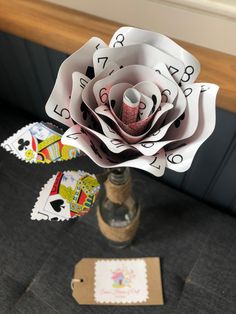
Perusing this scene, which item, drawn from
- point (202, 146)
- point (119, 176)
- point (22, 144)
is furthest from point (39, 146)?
point (202, 146)

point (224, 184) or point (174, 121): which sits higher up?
point (174, 121)

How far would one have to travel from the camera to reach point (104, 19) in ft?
2.15

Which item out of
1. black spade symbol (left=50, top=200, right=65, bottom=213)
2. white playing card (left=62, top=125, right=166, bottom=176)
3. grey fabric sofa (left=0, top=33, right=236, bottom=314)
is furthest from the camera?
grey fabric sofa (left=0, top=33, right=236, bottom=314)

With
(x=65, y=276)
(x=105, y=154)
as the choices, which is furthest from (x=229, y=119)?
→ (x=65, y=276)

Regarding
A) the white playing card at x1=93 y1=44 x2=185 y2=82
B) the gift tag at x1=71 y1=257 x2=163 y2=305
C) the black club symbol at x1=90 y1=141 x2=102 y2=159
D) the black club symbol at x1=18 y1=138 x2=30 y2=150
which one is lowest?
the gift tag at x1=71 y1=257 x2=163 y2=305

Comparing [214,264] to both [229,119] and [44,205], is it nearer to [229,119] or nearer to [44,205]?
[229,119]

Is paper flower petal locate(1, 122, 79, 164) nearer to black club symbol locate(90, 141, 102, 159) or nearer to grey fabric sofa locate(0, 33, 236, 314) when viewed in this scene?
black club symbol locate(90, 141, 102, 159)

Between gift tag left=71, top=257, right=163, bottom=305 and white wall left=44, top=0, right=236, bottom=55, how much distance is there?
1.66ft

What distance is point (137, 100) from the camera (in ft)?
1.35

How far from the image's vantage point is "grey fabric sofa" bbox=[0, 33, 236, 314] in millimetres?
704

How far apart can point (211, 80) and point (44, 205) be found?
364 mm

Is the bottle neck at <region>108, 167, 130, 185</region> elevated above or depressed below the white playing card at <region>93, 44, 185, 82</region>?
below

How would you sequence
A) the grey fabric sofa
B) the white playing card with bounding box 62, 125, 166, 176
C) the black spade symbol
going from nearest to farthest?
the white playing card with bounding box 62, 125, 166, 176, the black spade symbol, the grey fabric sofa

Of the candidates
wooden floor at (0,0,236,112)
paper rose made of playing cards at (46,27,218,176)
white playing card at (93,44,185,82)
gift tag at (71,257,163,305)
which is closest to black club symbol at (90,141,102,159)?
paper rose made of playing cards at (46,27,218,176)
